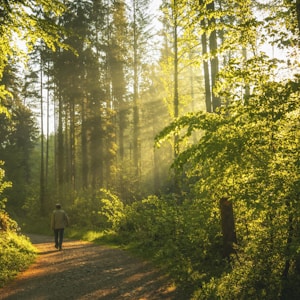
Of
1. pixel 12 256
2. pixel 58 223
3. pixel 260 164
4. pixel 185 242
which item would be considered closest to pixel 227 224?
pixel 185 242

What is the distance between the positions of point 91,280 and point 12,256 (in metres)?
3.26

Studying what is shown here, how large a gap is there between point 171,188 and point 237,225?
47.4 ft

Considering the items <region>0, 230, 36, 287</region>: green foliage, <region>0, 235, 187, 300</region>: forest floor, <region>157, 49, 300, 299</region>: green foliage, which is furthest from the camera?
<region>0, 230, 36, 287</region>: green foliage

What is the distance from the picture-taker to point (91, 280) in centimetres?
862

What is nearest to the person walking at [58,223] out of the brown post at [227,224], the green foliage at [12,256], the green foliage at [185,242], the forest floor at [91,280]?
the green foliage at [12,256]

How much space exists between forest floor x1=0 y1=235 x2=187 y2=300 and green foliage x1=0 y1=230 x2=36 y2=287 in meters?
0.23

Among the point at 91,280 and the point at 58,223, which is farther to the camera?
the point at 58,223

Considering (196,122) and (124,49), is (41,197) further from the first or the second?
(196,122)

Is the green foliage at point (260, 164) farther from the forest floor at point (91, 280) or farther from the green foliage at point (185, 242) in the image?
the green foliage at point (185, 242)

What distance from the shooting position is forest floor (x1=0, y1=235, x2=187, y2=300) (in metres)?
7.44

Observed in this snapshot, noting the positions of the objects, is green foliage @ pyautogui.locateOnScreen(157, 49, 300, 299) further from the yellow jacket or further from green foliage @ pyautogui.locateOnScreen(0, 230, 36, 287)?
the yellow jacket

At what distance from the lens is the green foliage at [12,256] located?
9018 millimetres

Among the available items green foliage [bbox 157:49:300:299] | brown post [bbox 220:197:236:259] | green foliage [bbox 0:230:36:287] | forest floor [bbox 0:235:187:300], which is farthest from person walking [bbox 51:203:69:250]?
green foliage [bbox 157:49:300:299]

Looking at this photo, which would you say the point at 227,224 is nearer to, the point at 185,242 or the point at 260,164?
the point at 185,242
